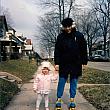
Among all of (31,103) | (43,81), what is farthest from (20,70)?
(43,81)

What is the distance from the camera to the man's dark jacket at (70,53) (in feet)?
22.1

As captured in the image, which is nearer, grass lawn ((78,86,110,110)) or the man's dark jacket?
the man's dark jacket

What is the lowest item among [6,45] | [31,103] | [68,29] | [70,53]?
[31,103]

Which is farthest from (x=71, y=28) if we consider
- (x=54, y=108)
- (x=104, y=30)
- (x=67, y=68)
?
(x=104, y=30)

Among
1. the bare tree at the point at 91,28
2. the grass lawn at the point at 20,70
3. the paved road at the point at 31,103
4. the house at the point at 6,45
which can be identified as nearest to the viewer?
the paved road at the point at 31,103

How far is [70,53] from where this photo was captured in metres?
6.74

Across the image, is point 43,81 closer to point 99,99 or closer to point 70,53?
point 70,53

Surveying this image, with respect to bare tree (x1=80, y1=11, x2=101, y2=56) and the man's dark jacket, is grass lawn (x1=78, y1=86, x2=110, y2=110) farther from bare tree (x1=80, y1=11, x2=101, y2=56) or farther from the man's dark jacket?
bare tree (x1=80, y1=11, x2=101, y2=56)

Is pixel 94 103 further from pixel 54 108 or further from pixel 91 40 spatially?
pixel 91 40

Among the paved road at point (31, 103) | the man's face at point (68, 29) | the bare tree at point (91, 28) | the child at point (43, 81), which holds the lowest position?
the paved road at point (31, 103)

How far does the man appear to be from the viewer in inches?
266

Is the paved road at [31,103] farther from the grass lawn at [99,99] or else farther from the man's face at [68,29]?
the man's face at [68,29]

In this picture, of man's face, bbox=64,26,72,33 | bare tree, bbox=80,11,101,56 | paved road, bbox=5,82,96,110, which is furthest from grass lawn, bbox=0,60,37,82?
bare tree, bbox=80,11,101,56

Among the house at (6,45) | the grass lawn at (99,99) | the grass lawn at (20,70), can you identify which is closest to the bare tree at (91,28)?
the house at (6,45)
